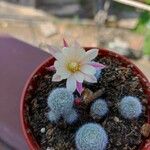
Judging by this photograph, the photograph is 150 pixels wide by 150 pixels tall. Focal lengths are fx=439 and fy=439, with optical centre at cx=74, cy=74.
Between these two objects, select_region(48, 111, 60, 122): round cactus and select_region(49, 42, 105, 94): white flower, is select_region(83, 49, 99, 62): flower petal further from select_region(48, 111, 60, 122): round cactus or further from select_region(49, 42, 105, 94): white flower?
select_region(48, 111, 60, 122): round cactus

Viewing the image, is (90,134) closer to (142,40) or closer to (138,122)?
(138,122)

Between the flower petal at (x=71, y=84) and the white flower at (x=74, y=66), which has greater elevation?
the white flower at (x=74, y=66)

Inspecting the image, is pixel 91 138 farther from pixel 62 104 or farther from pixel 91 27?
pixel 91 27

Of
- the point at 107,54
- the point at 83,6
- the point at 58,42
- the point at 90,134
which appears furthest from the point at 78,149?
the point at 83,6

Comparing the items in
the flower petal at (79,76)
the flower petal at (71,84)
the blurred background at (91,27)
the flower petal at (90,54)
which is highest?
the flower petal at (90,54)

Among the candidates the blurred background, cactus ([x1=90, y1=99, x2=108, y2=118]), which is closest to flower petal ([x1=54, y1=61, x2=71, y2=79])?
cactus ([x1=90, y1=99, x2=108, y2=118])

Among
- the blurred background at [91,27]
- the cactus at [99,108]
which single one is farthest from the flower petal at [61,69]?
the blurred background at [91,27]

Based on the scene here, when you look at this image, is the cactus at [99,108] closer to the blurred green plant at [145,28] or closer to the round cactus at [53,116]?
the round cactus at [53,116]
